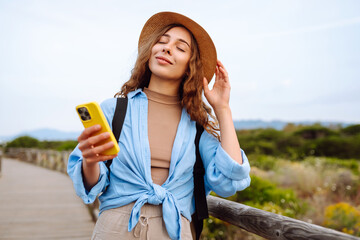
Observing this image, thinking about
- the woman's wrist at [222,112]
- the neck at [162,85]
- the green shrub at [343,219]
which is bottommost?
the green shrub at [343,219]

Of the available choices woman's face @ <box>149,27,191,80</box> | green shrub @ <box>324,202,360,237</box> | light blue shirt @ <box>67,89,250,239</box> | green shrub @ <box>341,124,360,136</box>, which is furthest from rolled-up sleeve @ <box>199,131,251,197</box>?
green shrub @ <box>341,124,360,136</box>

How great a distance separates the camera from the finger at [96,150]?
1387 mm

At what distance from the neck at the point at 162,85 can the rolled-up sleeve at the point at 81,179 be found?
57cm

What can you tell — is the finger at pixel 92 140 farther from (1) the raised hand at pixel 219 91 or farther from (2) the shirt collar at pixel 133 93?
(1) the raised hand at pixel 219 91

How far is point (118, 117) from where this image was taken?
5.97 ft

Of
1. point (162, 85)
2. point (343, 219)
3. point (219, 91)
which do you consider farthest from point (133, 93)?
point (343, 219)

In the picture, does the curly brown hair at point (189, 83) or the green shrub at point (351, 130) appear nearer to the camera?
the curly brown hair at point (189, 83)

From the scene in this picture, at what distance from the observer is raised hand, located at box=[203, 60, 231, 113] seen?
6.32 feet

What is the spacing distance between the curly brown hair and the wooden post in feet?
1.87

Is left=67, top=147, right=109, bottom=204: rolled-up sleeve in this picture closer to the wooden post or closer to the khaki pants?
the khaki pants

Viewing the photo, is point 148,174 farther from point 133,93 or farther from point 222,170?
point 133,93

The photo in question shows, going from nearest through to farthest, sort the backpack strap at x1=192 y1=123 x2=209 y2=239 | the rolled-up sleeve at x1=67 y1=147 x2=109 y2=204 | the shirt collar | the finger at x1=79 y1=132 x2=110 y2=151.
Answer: the finger at x1=79 y1=132 x2=110 y2=151 < the rolled-up sleeve at x1=67 y1=147 x2=109 y2=204 < the backpack strap at x1=192 y1=123 x2=209 y2=239 < the shirt collar

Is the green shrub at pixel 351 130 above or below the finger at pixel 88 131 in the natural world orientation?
below

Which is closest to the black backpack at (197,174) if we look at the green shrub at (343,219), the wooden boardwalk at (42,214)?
the green shrub at (343,219)
